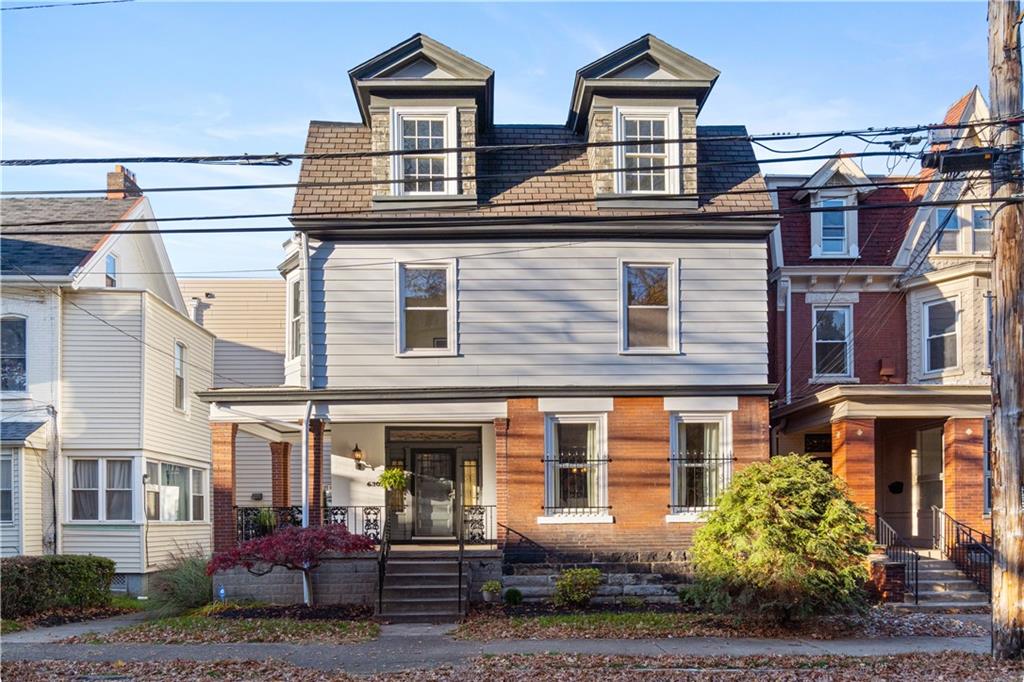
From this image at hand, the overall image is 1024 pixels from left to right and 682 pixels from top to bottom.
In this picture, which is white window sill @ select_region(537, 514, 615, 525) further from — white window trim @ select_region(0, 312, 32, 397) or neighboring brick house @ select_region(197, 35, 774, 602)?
white window trim @ select_region(0, 312, 32, 397)

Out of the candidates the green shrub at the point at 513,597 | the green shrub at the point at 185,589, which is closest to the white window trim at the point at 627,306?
the green shrub at the point at 513,597

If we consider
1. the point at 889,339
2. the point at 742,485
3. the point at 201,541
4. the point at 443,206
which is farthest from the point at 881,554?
the point at 201,541

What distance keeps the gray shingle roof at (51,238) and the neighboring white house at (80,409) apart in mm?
42

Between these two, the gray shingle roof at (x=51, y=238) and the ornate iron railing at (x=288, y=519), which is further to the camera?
the gray shingle roof at (x=51, y=238)

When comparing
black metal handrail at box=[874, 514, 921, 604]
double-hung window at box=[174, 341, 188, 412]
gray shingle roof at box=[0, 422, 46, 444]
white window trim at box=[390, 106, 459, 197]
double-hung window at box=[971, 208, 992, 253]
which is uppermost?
white window trim at box=[390, 106, 459, 197]

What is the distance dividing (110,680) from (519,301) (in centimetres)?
992

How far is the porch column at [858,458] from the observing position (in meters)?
19.0

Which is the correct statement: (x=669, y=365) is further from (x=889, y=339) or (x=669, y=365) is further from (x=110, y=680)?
(x=110, y=680)

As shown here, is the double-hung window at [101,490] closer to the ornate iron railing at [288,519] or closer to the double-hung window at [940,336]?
the ornate iron railing at [288,519]

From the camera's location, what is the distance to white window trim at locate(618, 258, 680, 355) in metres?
19.4

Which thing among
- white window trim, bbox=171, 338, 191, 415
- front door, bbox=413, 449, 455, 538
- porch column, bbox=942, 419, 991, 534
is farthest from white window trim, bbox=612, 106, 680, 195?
white window trim, bbox=171, 338, 191, 415

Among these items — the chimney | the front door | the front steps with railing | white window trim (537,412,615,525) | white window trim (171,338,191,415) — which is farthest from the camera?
the chimney

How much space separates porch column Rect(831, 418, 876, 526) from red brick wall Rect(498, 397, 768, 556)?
1405mm

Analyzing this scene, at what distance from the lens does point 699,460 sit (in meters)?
19.5
